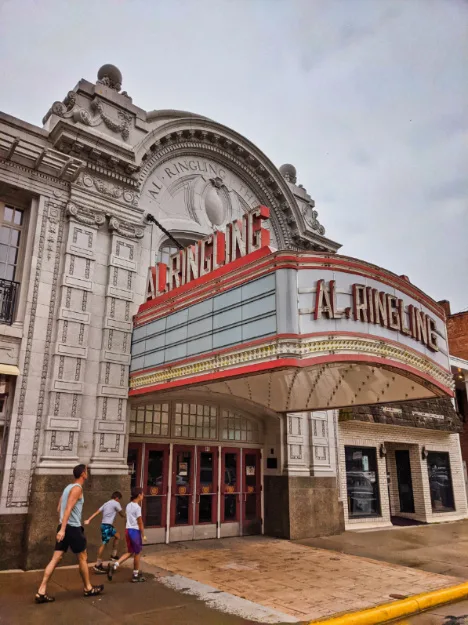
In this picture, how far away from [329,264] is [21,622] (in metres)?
7.11

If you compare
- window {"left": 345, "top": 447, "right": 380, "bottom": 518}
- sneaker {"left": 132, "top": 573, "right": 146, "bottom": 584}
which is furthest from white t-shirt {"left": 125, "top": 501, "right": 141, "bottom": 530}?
window {"left": 345, "top": 447, "right": 380, "bottom": 518}

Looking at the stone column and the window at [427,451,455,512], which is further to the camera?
the window at [427,451,455,512]

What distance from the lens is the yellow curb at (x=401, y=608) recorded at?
7086 millimetres

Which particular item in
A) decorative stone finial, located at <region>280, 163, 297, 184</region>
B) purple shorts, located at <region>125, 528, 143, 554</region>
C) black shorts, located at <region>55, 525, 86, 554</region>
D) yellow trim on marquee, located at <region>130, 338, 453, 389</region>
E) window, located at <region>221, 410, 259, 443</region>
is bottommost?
purple shorts, located at <region>125, 528, 143, 554</region>

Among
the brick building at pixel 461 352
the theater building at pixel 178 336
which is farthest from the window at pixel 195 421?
the brick building at pixel 461 352

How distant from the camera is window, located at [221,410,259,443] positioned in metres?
15.1

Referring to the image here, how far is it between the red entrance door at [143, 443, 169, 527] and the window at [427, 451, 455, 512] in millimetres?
12439

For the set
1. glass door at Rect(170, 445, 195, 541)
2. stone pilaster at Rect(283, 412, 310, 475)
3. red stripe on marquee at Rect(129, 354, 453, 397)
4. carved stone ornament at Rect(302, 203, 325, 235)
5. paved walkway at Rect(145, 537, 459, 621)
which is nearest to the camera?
paved walkway at Rect(145, 537, 459, 621)

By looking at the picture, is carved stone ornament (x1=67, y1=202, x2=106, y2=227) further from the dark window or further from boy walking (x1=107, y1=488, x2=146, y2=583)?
boy walking (x1=107, y1=488, x2=146, y2=583)

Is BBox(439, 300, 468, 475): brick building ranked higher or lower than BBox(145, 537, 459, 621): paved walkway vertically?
higher

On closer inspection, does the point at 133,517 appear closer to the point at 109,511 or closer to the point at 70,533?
the point at 109,511

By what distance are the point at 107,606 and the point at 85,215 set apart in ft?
28.4

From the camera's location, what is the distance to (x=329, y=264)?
9039mm

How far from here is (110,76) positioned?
559 inches
